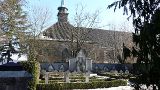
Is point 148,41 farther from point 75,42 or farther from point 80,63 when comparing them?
point 75,42

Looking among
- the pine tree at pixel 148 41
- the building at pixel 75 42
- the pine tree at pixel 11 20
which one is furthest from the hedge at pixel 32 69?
the building at pixel 75 42

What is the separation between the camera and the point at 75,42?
57.7 metres

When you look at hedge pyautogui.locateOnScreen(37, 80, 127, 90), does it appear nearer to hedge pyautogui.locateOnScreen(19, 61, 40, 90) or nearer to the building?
hedge pyautogui.locateOnScreen(19, 61, 40, 90)

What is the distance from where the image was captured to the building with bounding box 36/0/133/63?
55812mm

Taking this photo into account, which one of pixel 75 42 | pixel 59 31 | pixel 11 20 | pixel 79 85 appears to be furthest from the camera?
pixel 59 31

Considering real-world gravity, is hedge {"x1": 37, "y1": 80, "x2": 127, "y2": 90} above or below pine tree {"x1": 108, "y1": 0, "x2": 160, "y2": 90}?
below

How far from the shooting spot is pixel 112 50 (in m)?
66.7

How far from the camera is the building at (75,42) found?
183 feet


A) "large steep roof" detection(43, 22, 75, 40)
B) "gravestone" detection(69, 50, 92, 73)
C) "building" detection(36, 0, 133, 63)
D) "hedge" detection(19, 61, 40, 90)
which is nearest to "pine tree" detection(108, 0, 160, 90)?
"hedge" detection(19, 61, 40, 90)

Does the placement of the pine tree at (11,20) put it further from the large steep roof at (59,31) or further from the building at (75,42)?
the large steep roof at (59,31)

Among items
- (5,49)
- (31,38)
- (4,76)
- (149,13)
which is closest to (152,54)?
(149,13)

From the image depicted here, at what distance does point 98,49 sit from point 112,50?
10.5ft

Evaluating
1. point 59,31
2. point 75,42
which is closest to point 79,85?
point 75,42

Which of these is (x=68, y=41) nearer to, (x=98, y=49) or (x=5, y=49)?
(x=98, y=49)
